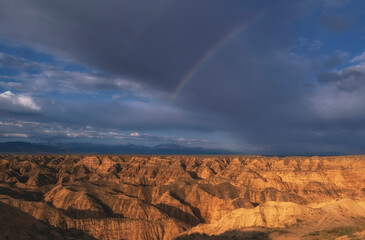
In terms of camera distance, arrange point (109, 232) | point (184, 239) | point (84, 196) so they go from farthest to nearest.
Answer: point (84, 196), point (109, 232), point (184, 239)

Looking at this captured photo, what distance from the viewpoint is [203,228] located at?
4597 centimetres

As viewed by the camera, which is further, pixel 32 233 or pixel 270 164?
pixel 270 164

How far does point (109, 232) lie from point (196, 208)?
35201mm

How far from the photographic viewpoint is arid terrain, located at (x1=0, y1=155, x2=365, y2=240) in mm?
33625

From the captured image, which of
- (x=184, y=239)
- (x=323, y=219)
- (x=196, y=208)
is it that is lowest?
(x=196, y=208)

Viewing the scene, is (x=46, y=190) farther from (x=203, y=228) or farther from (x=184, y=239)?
(x=184, y=239)

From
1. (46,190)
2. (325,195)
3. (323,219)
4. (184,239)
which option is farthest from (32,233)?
(325,195)

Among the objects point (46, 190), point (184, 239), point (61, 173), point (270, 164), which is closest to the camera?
point (184, 239)

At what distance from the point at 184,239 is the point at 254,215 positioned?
15.4 meters

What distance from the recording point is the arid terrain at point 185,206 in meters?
33.6

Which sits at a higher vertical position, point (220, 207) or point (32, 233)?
point (32, 233)

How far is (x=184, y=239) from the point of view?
35.1 meters

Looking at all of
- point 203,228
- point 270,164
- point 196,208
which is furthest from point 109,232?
point 270,164

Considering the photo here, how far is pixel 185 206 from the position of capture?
248 feet
